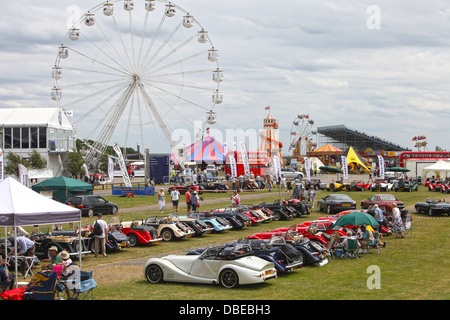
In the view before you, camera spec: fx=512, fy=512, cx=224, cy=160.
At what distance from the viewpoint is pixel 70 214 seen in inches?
498

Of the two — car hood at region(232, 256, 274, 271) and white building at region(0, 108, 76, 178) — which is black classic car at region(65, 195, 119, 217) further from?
white building at region(0, 108, 76, 178)

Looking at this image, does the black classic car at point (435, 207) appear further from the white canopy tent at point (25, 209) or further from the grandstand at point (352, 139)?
the grandstand at point (352, 139)

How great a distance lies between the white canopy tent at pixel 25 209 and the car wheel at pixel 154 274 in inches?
94.3

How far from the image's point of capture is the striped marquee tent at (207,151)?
6412cm

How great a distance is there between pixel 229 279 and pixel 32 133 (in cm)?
4144

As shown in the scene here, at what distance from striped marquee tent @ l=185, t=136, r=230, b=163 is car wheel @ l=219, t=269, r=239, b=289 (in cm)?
5233

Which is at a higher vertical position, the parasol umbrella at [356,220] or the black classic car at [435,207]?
the parasol umbrella at [356,220]

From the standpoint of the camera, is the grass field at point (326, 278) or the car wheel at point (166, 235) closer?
the grass field at point (326, 278)

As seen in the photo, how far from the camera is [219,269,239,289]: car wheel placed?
11.1 meters

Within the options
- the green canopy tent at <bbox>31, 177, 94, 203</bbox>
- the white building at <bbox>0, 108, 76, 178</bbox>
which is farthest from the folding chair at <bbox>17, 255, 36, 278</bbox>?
the white building at <bbox>0, 108, 76, 178</bbox>

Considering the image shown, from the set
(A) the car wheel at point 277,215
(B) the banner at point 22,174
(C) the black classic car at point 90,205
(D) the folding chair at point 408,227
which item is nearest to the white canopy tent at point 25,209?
(D) the folding chair at point 408,227

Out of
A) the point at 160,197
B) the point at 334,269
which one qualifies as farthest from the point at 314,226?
the point at 160,197

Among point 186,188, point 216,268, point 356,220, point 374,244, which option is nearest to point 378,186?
point 186,188

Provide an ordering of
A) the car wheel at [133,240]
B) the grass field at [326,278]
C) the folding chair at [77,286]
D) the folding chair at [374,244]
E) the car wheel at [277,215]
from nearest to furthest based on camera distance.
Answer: the folding chair at [77,286], the grass field at [326,278], the folding chair at [374,244], the car wheel at [133,240], the car wheel at [277,215]
